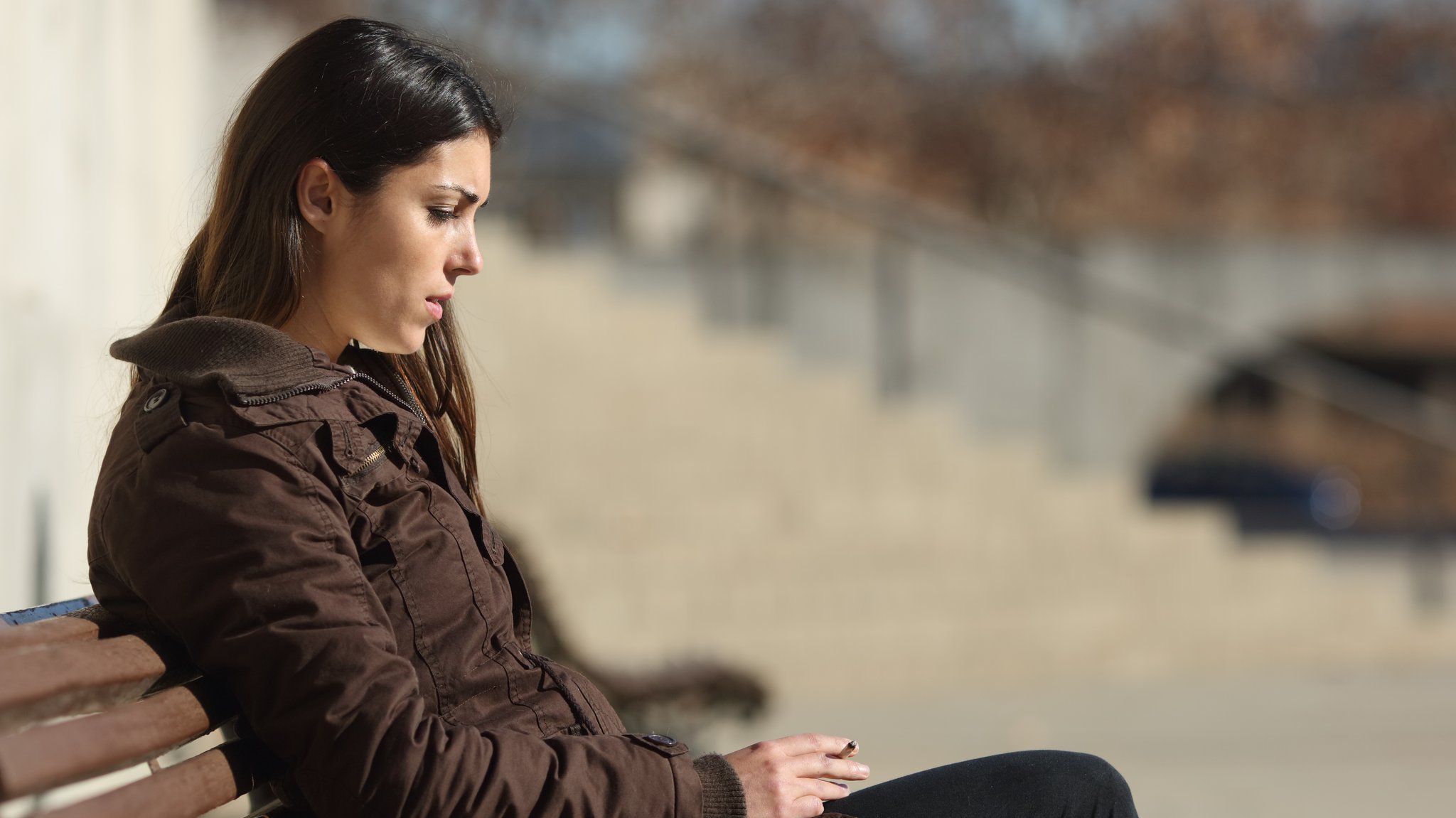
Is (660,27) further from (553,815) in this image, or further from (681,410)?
(553,815)

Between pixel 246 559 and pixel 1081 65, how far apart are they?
16.0 metres

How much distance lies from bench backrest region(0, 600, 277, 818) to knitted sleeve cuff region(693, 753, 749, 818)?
54cm

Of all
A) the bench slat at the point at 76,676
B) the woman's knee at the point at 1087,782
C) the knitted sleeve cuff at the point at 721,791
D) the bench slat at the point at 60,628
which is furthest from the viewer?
the woman's knee at the point at 1087,782

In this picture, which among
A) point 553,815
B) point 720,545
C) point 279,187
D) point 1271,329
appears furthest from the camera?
point 1271,329

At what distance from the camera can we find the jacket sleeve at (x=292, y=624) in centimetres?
181

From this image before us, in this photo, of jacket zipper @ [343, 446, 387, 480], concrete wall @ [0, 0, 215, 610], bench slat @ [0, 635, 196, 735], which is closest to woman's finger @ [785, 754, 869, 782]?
jacket zipper @ [343, 446, 387, 480]

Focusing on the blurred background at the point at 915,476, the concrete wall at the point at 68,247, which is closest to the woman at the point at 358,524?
the concrete wall at the point at 68,247

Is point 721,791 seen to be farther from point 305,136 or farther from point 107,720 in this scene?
point 305,136

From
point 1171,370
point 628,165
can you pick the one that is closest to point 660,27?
point 628,165

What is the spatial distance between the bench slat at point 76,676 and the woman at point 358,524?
55 mm

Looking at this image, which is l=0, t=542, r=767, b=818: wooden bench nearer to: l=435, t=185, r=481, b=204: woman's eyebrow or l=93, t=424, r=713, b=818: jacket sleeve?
l=93, t=424, r=713, b=818: jacket sleeve

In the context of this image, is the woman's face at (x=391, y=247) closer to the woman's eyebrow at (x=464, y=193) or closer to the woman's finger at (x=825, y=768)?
the woman's eyebrow at (x=464, y=193)

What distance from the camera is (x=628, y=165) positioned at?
11461 millimetres

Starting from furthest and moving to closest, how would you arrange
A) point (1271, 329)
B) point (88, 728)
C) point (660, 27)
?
point (660, 27), point (1271, 329), point (88, 728)
